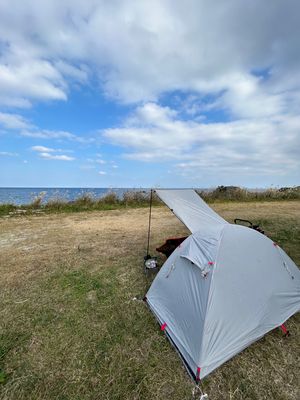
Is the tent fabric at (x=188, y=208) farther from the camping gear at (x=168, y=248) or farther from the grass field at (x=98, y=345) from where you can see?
the grass field at (x=98, y=345)

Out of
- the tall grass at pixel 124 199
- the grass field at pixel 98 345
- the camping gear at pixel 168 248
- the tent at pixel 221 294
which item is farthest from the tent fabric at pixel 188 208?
the tall grass at pixel 124 199

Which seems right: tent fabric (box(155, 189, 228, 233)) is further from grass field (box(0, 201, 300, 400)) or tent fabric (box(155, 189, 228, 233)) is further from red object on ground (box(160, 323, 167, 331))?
red object on ground (box(160, 323, 167, 331))

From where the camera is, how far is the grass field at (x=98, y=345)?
1.88m

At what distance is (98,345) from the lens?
2344mm

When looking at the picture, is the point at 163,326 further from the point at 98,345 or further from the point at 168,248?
the point at 168,248

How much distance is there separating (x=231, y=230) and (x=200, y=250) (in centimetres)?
48

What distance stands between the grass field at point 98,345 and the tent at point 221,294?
0.15 meters

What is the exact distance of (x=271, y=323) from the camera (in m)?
2.38

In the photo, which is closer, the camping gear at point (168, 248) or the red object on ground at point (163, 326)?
the red object on ground at point (163, 326)

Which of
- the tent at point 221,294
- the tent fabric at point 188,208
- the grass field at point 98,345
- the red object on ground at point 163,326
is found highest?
the tent fabric at point 188,208

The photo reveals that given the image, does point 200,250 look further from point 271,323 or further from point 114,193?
point 114,193

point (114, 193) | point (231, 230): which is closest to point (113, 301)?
point (231, 230)

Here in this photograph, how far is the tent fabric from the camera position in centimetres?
375

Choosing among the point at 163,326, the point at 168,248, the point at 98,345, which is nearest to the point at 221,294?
the point at 163,326
